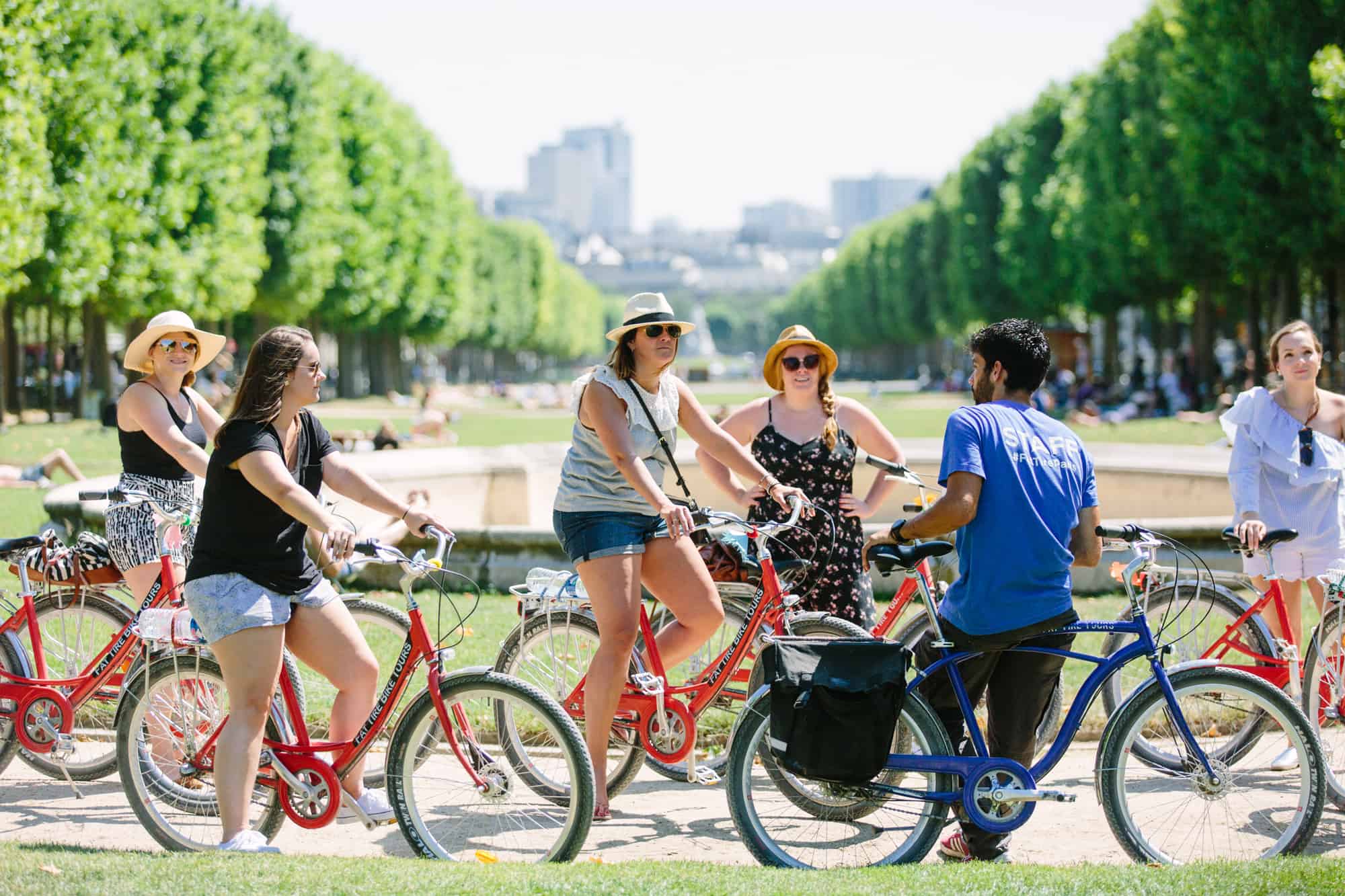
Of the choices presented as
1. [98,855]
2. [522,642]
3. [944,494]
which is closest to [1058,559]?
[944,494]

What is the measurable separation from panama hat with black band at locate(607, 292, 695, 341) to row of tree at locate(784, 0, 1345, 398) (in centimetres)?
1911

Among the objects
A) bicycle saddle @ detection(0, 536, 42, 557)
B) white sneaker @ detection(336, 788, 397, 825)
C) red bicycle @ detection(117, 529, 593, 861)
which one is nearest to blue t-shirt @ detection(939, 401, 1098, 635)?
red bicycle @ detection(117, 529, 593, 861)

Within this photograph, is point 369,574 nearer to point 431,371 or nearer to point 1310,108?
point 1310,108

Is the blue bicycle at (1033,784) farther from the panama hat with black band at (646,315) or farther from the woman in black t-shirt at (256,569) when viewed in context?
the woman in black t-shirt at (256,569)

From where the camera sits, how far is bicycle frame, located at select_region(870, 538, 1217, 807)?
15.6 feet

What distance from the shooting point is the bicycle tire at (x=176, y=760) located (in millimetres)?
5133

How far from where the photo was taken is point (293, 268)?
37750 millimetres

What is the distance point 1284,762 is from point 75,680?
445 cm

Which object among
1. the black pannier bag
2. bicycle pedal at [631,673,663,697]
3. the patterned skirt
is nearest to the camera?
the black pannier bag

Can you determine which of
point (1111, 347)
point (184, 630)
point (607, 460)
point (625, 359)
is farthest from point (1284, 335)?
point (1111, 347)

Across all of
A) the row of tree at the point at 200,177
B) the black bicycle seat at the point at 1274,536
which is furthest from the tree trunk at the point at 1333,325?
the black bicycle seat at the point at 1274,536

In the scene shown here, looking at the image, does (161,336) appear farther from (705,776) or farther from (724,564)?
(705,776)

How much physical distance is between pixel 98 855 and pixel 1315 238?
26828 millimetres

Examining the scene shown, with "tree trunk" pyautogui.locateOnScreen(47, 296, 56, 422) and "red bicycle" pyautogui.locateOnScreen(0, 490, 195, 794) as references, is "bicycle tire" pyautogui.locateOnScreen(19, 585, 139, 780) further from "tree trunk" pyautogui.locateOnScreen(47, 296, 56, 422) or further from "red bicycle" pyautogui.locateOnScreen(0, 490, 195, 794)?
"tree trunk" pyautogui.locateOnScreen(47, 296, 56, 422)
